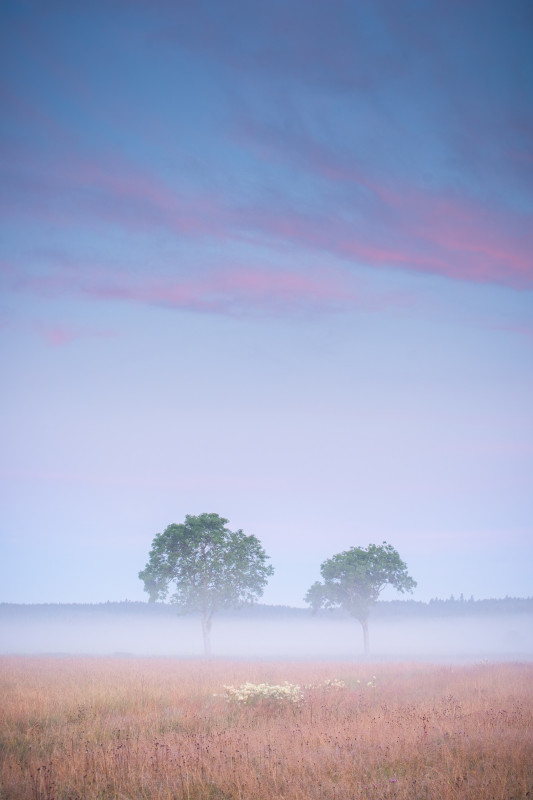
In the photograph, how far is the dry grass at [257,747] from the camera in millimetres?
7379

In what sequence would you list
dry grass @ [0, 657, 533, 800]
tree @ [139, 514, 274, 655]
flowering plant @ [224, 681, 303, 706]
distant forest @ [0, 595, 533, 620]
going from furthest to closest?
distant forest @ [0, 595, 533, 620] → tree @ [139, 514, 274, 655] → flowering plant @ [224, 681, 303, 706] → dry grass @ [0, 657, 533, 800]

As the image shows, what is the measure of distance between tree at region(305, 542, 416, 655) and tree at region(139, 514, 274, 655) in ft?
40.5

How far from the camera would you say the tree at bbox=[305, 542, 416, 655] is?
49.8 metres

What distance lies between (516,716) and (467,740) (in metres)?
4.00

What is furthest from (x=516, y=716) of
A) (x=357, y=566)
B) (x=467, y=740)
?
(x=357, y=566)

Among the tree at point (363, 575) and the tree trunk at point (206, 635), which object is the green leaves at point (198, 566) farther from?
the tree at point (363, 575)

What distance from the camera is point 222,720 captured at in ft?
40.6

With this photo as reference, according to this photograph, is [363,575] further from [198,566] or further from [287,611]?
[287,611]

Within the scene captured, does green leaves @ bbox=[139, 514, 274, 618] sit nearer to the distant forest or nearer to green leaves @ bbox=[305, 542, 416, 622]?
green leaves @ bbox=[305, 542, 416, 622]

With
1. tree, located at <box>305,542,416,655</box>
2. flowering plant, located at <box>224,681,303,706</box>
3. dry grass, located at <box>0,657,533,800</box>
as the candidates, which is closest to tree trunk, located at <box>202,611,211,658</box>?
tree, located at <box>305,542,416,655</box>

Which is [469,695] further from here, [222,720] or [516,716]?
[222,720]

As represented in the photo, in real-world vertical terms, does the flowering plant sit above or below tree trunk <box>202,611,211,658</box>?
above

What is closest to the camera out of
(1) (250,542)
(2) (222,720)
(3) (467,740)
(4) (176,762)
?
(4) (176,762)

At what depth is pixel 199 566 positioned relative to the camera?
135 ft
